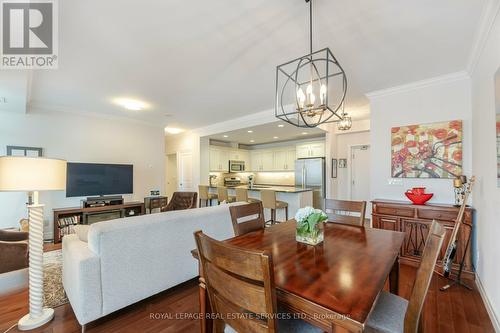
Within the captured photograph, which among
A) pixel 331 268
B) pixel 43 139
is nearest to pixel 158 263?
pixel 331 268

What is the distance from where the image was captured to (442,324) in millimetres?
1842

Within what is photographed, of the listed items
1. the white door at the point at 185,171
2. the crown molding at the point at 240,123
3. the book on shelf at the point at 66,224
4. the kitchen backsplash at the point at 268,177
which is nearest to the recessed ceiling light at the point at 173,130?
the crown molding at the point at 240,123

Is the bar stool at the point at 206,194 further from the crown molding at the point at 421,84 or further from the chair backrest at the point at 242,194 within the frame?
the crown molding at the point at 421,84

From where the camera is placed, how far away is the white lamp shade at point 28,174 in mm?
1601

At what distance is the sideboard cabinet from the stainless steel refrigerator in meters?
2.51

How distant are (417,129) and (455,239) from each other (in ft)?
5.13

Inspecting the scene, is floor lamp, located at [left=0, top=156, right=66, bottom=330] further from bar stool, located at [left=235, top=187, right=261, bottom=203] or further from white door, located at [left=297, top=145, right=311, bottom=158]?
white door, located at [left=297, top=145, right=311, bottom=158]

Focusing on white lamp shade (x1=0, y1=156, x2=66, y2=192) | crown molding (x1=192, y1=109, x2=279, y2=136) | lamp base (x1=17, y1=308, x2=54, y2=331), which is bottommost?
lamp base (x1=17, y1=308, x2=54, y2=331)

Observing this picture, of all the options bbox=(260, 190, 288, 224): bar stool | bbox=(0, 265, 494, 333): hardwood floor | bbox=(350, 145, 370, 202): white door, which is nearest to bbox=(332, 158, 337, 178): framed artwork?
bbox=(350, 145, 370, 202): white door

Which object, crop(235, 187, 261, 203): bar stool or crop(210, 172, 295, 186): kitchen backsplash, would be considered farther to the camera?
crop(210, 172, 295, 186): kitchen backsplash

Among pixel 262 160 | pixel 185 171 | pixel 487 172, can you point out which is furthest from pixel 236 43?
pixel 262 160

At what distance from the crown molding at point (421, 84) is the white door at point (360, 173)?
2197 millimetres

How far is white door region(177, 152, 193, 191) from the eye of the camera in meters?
7.14

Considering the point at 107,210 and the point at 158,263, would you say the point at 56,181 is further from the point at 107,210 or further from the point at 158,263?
the point at 107,210
